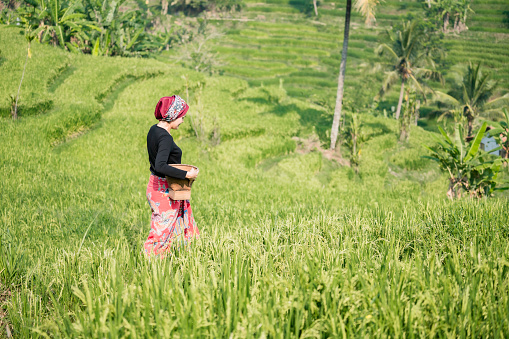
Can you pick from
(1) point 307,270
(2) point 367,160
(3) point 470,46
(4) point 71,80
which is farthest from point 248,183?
(3) point 470,46

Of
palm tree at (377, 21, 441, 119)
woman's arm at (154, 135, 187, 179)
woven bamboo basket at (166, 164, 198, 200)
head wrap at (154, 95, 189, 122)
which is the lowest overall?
woven bamboo basket at (166, 164, 198, 200)

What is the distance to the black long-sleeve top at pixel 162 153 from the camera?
2.78 metres

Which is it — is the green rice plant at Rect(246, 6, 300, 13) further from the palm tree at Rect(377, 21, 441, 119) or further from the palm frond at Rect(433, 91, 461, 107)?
the palm frond at Rect(433, 91, 461, 107)

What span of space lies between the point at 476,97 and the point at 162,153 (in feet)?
78.6

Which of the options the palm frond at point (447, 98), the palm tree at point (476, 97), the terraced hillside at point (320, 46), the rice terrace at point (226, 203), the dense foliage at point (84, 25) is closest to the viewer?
the rice terrace at point (226, 203)

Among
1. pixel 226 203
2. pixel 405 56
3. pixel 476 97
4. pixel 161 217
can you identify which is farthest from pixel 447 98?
pixel 161 217

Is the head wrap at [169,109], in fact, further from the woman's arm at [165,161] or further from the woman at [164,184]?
the woman's arm at [165,161]

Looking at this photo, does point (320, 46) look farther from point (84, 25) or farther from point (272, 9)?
point (84, 25)

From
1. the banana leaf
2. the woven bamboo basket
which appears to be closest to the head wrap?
the woven bamboo basket

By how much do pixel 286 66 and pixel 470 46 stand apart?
17.8 metres

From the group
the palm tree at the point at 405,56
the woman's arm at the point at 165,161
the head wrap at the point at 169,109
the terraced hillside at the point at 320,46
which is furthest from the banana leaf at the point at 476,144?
the terraced hillside at the point at 320,46

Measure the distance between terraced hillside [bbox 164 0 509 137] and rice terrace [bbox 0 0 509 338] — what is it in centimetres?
449

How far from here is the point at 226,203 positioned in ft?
19.8

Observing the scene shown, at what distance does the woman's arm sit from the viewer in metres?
2.77
